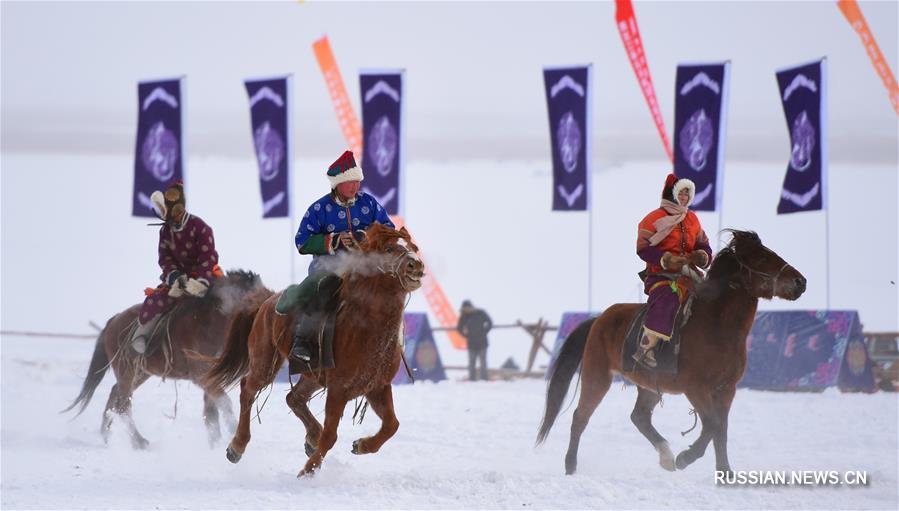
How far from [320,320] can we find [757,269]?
3.55 m

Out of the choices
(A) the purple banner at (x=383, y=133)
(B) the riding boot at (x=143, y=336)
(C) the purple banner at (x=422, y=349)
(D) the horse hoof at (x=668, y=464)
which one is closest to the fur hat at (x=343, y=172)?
(D) the horse hoof at (x=668, y=464)

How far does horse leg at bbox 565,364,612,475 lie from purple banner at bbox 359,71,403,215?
10817 mm

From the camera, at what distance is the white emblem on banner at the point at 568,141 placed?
816 inches

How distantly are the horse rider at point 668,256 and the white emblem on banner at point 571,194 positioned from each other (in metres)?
10.5

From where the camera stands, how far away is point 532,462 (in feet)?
37.3

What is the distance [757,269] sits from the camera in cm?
987

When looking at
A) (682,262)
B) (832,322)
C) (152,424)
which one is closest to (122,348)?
(152,424)

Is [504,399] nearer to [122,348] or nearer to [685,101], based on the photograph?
[685,101]

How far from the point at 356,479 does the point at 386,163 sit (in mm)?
12835

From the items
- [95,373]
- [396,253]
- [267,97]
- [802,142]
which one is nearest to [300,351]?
[396,253]

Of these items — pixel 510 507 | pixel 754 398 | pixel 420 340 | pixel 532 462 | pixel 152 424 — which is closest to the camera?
pixel 510 507

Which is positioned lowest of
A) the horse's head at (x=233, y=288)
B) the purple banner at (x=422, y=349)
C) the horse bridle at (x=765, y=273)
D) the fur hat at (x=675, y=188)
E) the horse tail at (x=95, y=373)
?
the purple banner at (x=422, y=349)

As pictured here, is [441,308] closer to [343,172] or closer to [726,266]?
[726,266]

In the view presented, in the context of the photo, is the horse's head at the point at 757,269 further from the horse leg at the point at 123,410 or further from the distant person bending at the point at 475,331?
the distant person bending at the point at 475,331
